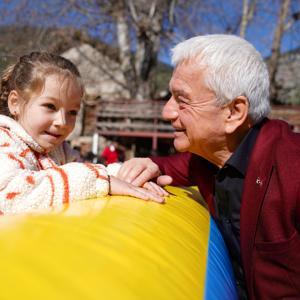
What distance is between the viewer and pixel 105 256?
1055 millimetres

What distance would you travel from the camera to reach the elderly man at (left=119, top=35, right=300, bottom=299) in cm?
163

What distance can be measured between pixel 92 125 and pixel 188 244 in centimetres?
2038

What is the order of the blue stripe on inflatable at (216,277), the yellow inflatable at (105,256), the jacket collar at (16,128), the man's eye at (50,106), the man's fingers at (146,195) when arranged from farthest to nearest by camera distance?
the man's eye at (50,106), the jacket collar at (16,128), the man's fingers at (146,195), the blue stripe on inflatable at (216,277), the yellow inflatable at (105,256)

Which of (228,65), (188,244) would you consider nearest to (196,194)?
(228,65)

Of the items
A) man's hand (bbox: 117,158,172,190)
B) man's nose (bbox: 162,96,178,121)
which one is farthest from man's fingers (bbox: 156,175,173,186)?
man's nose (bbox: 162,96,178,121)

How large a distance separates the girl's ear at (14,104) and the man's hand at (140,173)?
0.55 m

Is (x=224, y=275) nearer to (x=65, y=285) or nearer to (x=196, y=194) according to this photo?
(x=65, y=285)

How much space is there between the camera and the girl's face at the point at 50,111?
77.9 inches

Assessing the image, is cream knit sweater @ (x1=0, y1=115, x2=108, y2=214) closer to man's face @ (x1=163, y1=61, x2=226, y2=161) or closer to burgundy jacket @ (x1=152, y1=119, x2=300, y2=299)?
man's face @ (x1=163, y1=61, x2=226, y2=161)

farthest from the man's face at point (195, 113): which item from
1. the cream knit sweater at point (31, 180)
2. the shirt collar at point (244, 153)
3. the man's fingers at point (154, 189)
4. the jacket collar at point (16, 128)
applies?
the jacket collar at point (16, 128)

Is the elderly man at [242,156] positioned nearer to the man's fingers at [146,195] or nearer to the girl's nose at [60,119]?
the man's fingers at [146,195]

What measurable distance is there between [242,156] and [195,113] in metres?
0.29

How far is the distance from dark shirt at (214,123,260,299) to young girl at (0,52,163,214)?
0.33 meters

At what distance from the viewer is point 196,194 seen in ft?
8.29
